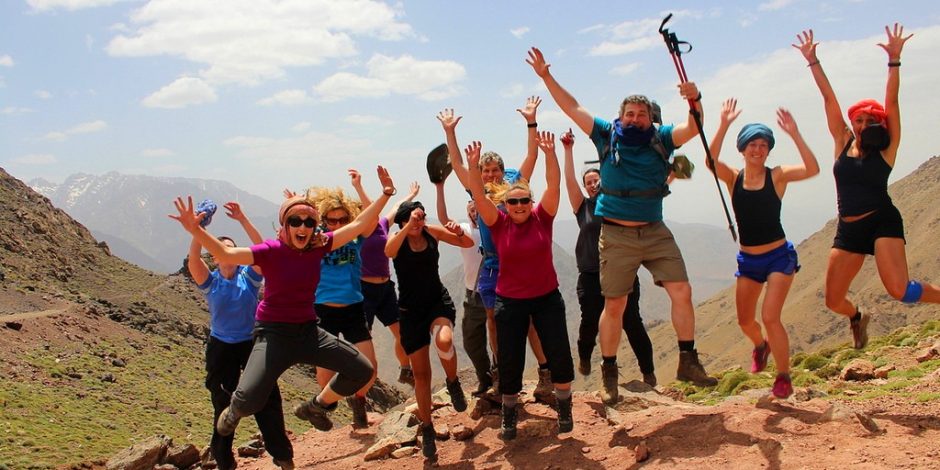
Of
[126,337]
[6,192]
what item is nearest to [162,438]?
[126,337]

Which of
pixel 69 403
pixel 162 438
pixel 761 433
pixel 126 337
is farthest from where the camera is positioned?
pixel 126 337

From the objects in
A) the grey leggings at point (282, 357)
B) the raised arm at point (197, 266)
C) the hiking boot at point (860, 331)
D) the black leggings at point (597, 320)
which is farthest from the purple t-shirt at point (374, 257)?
the hiking boot at point (860, 331)

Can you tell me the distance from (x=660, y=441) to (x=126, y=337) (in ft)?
140

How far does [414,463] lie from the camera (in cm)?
783

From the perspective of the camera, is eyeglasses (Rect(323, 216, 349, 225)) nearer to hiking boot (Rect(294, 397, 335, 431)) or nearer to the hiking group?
the hiking group

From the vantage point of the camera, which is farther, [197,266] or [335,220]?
[335,220]

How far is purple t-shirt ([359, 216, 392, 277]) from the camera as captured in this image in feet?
28.4

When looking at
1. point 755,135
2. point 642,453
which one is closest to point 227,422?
point 642,453

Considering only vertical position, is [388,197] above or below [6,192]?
below

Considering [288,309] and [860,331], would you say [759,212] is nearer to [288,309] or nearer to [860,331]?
[860,331]

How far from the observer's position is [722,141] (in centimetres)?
688

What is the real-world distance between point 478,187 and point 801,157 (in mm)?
3124

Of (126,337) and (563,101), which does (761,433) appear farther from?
(126,337)

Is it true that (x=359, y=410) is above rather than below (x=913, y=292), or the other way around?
below
